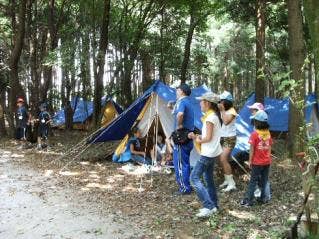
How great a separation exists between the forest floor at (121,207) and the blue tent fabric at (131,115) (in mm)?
778

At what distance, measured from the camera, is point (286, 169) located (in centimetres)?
886

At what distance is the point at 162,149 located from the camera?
977 cm

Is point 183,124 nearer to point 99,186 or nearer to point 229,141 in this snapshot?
point 229,141

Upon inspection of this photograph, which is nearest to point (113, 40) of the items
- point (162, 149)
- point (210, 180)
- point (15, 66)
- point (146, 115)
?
point (15, 66)

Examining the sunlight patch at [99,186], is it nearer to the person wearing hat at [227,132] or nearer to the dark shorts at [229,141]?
the person wearing hat at [227,132]

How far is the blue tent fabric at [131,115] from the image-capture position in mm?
9672

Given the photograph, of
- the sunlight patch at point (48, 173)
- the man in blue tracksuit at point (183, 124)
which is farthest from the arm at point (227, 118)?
the sunlight patch at point (48, 173)

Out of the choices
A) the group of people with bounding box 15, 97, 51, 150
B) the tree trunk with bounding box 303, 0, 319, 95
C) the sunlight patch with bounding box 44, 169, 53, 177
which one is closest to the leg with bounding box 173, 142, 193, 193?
the sunlight patch with bounding box 44, 169, 53, 177

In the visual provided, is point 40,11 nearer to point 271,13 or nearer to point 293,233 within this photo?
point 271,13

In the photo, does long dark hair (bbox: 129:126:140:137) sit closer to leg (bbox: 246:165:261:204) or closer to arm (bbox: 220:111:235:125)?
arm (bbox: 220:111:235:125)

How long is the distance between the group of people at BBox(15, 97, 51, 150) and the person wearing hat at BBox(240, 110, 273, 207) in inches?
296

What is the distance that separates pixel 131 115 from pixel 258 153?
14.3 ft

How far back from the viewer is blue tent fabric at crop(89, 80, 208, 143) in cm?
967

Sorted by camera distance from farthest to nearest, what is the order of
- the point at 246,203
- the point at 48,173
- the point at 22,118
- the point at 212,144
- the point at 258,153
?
the point at 22,118, the point at 48,173, the point at 246,203, the point at 258,153, the point at 212,144
